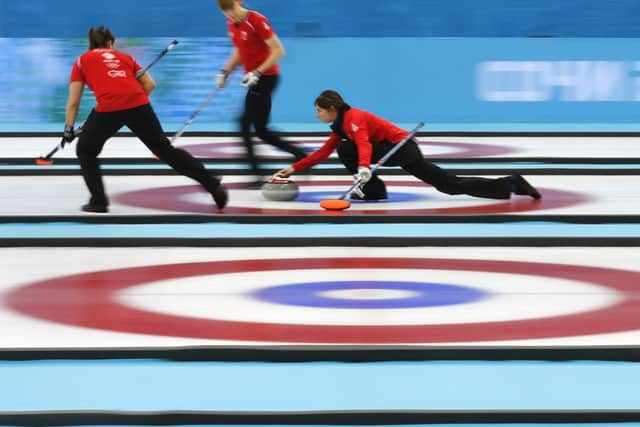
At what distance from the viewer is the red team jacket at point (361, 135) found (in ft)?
36.8

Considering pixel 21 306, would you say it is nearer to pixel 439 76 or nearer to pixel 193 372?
pixel 193 372

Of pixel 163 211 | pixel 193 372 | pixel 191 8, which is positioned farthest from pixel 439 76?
pixel 193 372

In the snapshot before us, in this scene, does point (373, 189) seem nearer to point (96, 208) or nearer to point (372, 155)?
point (372, 155)

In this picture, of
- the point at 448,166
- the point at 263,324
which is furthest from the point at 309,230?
the point at 448,166

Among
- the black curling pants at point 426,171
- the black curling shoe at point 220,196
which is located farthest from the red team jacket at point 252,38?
the black curling shoe at point 220,196

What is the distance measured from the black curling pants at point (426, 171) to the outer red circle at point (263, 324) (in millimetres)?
2875

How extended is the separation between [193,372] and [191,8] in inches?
672

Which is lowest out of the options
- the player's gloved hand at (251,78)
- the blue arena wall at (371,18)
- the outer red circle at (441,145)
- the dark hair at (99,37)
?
the outer red circle at (441,145)

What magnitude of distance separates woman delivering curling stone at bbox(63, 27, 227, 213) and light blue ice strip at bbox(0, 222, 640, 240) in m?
0.53

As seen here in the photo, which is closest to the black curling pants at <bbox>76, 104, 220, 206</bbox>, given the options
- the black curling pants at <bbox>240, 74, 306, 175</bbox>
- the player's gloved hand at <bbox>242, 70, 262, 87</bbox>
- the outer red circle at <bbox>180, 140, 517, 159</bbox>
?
the player's gloved hand at <bbox>242, 70, 262, 87</bbox>

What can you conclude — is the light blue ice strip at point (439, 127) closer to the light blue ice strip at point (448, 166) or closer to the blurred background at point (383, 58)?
the blurred background at point (383, 58)

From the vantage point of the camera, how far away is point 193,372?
231 inches

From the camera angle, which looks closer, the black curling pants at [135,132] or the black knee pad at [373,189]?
the black curling pants at [135,132]

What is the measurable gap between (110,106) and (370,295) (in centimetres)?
391
